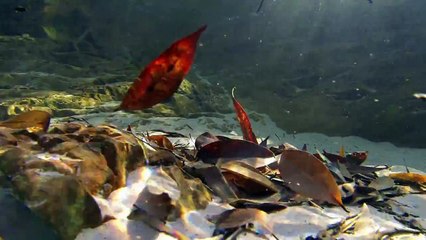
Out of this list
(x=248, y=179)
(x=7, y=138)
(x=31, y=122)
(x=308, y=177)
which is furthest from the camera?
(x=31, y=122)

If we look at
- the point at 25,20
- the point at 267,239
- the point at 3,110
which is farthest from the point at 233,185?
the point at 25,20

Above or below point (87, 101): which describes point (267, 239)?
above

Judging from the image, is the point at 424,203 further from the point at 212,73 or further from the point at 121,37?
the point at 121,37

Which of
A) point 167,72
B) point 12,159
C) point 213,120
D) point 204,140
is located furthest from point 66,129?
point 213,120

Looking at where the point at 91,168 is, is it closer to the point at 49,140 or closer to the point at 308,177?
the point at 49,140

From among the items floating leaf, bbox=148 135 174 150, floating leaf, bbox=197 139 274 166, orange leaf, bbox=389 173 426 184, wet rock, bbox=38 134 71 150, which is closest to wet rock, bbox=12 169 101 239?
wet rock, bbox=38 134 71 150

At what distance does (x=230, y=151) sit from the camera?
8.11ft

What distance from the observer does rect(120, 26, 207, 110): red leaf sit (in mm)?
1748

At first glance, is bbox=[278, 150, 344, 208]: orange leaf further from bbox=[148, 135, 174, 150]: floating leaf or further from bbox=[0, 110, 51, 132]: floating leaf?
bbox=[0, 110, 51, 132]: floating leaf

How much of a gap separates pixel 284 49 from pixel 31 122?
673cm

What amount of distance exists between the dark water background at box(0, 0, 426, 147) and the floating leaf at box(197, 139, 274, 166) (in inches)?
208

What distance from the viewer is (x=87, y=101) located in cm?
649

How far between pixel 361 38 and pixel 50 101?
628cm

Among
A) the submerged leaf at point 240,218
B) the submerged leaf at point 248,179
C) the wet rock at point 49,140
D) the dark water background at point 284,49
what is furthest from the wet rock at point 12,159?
the dark water background at point 284,49
